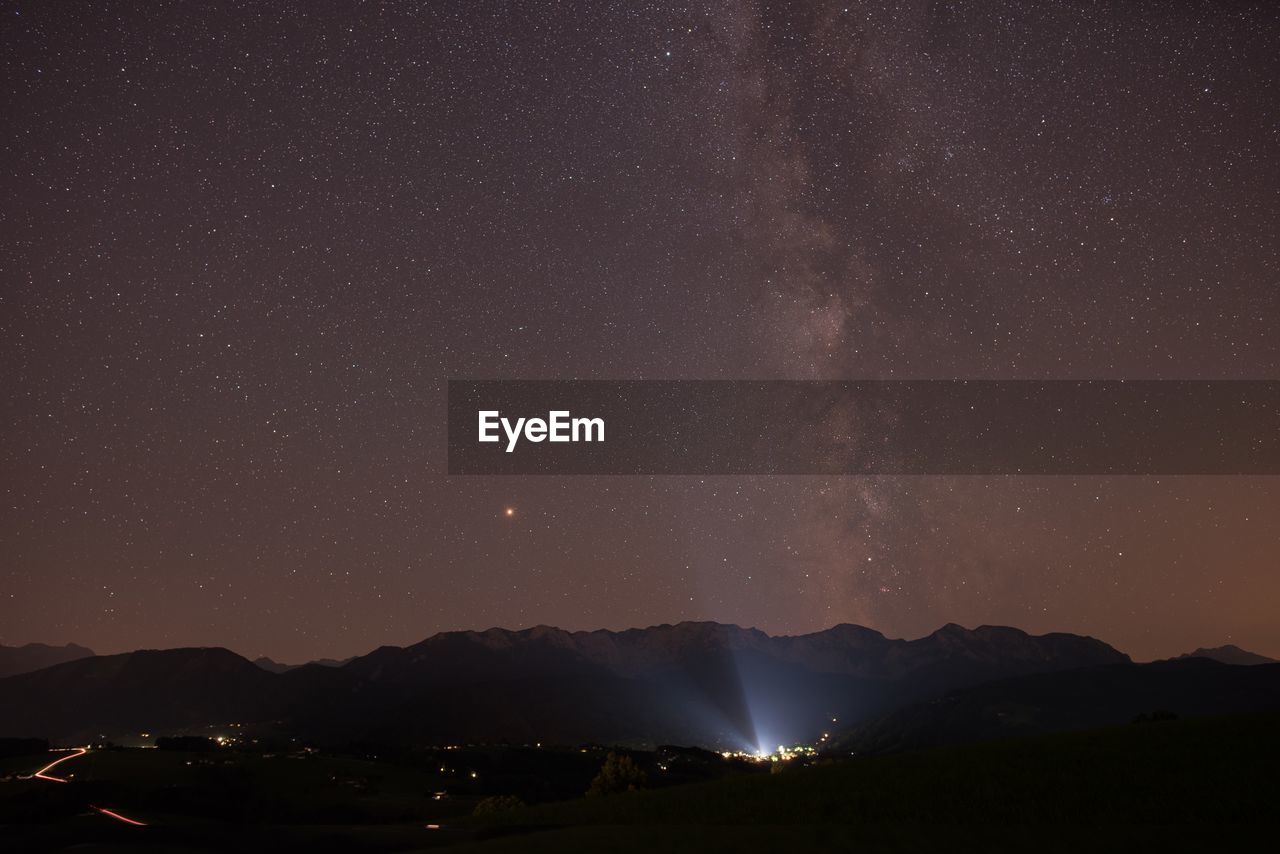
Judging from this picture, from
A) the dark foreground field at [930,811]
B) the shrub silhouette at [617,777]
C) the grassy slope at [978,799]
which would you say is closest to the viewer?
the dark foreground field at [930,811]

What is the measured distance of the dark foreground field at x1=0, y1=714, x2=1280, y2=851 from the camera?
36812 mm

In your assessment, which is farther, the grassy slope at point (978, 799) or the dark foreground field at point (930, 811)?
the grassy slope at point (978, 799)

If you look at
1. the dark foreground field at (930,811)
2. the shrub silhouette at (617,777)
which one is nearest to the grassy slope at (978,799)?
the dark foreground field at (930,811)

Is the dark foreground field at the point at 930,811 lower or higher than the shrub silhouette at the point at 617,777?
higher

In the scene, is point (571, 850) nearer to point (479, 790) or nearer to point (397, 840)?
point (397, 840)

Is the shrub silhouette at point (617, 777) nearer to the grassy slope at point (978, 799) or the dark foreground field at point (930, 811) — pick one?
the dark foreground field at point (930, 811)

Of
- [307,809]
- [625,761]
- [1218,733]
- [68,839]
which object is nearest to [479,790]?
[307,809]

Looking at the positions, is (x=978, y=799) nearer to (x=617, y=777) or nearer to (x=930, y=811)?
(x=930, y=811)

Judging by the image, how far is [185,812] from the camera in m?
117

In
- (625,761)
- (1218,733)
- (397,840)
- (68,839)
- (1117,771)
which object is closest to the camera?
(397,840)

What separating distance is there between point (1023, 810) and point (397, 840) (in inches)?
1262

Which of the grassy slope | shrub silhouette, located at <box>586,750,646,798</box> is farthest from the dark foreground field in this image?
shrub silhouette, located at <box>586,750,646,798</box>

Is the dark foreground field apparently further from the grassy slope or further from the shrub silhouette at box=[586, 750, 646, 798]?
the shrub silhouette at box=[586, 750, 646, 798]

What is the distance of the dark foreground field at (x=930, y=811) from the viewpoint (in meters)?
36.8
